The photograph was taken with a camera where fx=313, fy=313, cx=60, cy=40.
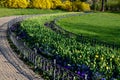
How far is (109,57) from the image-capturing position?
15.9 m

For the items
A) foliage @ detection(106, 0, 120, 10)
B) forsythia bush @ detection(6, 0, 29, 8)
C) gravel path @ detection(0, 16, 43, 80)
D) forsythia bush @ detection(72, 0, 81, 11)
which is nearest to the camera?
gravel path @ detection(0, 16, 43, 80)

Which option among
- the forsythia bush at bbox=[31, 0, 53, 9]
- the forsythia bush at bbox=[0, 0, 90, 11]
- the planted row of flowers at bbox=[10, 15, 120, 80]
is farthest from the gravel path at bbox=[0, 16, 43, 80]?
the forsythia bush at bbox=[31, 0, 53, 9]

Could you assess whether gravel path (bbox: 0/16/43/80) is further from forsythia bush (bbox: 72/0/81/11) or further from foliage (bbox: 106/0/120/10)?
foliage (bbox: 106/0/120/10)

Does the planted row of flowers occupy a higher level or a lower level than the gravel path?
higher

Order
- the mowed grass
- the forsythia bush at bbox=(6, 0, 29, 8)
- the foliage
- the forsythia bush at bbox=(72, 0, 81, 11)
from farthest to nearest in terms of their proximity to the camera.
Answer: the foliage < the forsythia bush at bbox=(72, 0, 81, 11) < the forsythia bush at bbox=(6, 0, 29, 8) < the mowed grass

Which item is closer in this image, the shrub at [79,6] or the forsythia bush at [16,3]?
the forsythia bush at [16,3]

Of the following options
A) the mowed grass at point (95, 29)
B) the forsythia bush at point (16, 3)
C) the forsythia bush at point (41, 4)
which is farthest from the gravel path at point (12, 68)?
the forsythia bush at point (41, 4)

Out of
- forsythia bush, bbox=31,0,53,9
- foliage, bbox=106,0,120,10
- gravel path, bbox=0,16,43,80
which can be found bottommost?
foliage, bbox=106,0,120,10

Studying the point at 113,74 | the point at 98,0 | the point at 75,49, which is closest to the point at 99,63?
the point at 113,74

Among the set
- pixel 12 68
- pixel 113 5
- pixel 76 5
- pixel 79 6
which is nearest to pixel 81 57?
pixel 12 68

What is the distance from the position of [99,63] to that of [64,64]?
2.18 meters

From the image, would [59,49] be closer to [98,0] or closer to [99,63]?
[99,63]

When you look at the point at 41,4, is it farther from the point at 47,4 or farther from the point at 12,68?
the point at 12,68

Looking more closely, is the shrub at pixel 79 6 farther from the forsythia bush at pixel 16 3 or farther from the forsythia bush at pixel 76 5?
the forsythia bush at pixel 16 3
